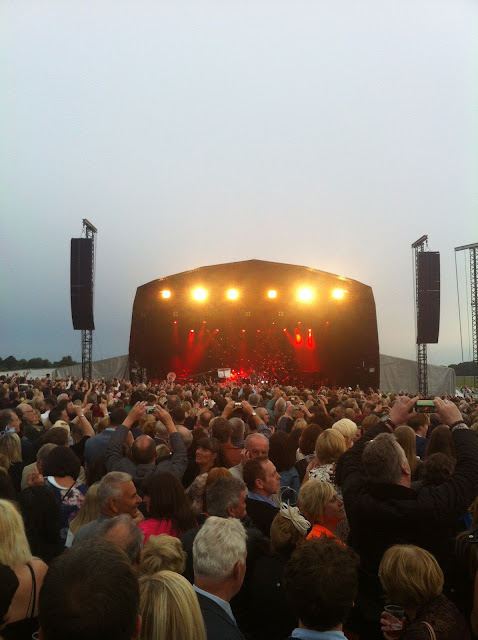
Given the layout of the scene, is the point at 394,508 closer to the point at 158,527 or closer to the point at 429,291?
the point at 158,527

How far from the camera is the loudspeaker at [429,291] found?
22.2 meters

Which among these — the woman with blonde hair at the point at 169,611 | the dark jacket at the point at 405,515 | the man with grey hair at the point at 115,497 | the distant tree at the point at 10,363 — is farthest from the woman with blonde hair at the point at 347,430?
the distant tree at the point at 10,363

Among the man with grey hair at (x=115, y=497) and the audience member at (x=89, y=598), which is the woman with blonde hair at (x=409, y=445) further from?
the audience member at (x=89, y=598)

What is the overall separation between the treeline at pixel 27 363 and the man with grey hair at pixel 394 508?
3792 cm

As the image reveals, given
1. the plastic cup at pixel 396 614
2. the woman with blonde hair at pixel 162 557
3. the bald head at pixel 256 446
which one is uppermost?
the bald head at pixel 256 446

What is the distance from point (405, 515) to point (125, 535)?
4.47ft

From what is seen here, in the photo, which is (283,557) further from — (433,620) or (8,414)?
(8,414)

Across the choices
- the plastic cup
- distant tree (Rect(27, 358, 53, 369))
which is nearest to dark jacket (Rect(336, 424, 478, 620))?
the plastic cup

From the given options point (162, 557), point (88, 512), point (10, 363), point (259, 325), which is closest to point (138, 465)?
point (88, 512)

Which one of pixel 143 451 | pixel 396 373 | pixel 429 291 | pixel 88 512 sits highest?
pixel 429 291

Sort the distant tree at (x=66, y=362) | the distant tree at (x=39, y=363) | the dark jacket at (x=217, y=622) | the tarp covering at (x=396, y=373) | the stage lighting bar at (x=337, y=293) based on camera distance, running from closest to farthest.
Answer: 1. the dark jacket at (x=217, y=622)
2. the stage lighting bar at (x=337, y=293)
3. the tarp covering at (x=396, y=373)
4. the distant tree at (x=39, y=363)
5. the distant tree at (x=66, y=362)

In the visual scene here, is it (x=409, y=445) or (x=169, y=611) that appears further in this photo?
(x=409, y=445)

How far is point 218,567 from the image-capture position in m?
2.32

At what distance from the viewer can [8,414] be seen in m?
Result: 6.27
